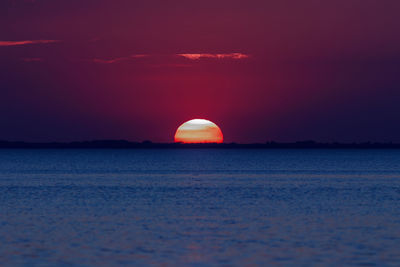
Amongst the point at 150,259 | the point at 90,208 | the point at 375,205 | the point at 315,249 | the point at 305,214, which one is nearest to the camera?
the point at 150,259

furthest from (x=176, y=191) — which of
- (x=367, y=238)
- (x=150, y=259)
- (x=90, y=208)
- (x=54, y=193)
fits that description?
(x=150, y=259)

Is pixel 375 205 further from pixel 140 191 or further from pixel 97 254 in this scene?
pixel 97 254

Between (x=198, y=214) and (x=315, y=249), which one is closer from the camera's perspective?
(x=315, y=249)

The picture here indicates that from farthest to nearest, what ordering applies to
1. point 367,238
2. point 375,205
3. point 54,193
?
1. point 54,193
2. point 375,205
3. point 367,238

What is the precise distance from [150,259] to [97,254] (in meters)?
2.49

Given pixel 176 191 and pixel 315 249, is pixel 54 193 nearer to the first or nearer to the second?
pixel 176 191

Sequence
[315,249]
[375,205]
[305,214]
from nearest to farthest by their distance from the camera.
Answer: [315,249]
[305,214]
[375,205]

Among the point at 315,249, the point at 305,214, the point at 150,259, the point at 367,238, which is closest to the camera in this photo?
the point at 150,259

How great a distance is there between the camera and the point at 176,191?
6962 cm

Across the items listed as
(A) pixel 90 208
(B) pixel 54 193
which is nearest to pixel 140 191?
(B) pixel 54 193

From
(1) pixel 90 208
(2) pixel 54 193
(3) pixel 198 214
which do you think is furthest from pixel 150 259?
(2) pixel 54 193

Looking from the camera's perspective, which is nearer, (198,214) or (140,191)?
(198,214)

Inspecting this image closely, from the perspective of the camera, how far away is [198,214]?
45562 mm

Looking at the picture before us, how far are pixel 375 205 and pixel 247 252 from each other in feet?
86.7
